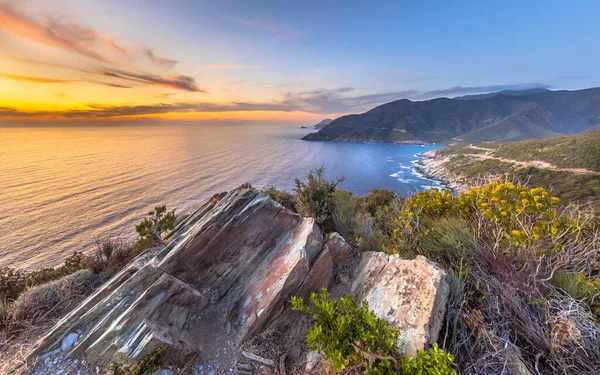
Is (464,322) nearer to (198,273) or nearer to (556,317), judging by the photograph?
(556,317)

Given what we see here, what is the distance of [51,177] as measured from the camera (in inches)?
1528

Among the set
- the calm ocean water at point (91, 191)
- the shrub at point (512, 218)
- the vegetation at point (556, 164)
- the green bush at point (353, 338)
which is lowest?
the vegetation at point (556, 164)

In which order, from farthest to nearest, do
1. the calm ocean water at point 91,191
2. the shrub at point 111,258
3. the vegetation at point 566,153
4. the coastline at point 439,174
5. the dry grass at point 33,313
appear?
the coastline at point 439,174
the vegetation at point 566,153
the calm ocean water at point 91,191
the shrub at point 111,258
the dry grass at point 33,313

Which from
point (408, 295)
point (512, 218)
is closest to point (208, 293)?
point (408, 295)

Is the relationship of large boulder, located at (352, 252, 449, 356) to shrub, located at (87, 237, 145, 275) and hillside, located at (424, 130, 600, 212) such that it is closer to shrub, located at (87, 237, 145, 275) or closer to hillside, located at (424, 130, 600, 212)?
shrub, located at (87, 237, 145, 275)

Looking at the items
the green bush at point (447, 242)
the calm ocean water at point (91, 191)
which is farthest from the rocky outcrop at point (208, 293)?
the calm ocean water at point (91, 191)

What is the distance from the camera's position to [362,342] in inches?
115

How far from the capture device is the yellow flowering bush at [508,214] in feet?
13.4

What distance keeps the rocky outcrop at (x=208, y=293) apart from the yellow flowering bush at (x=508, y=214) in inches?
98.7

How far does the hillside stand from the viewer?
Result: 126 ft

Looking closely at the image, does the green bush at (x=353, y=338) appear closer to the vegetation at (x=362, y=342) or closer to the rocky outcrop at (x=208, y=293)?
the vegetation at (x=362, y=342)

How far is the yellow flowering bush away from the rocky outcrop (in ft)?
8.22

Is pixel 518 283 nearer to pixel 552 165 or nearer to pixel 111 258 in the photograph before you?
pixel 111 258

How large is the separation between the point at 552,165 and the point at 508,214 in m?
73.5
